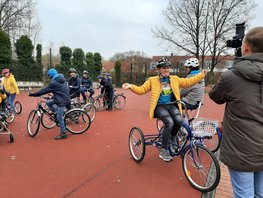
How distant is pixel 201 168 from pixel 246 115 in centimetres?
206

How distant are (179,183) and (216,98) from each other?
219 centimetres

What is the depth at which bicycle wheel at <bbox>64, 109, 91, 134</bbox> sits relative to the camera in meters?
6.75

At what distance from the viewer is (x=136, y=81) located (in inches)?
1231

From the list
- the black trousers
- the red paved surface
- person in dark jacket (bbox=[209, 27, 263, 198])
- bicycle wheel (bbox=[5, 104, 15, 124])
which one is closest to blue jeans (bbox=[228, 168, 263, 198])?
person in dark jacket (bbox=[209, 27, 263, 198])

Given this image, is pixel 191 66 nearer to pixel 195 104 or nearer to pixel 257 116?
pixel 195 104

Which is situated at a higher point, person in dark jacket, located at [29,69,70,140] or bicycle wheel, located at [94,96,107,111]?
person in dark jacket, located at [29,69,70,140]

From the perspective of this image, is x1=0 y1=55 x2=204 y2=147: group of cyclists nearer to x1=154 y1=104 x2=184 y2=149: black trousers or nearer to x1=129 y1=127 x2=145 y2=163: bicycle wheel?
x1=154 y1=104 x2=184 y2=149: black trousers

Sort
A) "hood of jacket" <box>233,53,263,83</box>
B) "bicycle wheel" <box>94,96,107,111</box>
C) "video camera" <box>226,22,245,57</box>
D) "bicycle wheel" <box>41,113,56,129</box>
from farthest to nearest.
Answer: "bicycle wheel" <box>94,96,107,111</box> < "bicycle wheel" <box>41,113,56,129</box> < "video camera" <box>226,22,245,57</box> < "hood of jacket" <box>233,53,263,83</box>

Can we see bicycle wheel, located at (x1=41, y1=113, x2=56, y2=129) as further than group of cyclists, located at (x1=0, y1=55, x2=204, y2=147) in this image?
Yes

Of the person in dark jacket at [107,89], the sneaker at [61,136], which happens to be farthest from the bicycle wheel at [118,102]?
the sneaker at [61,136]

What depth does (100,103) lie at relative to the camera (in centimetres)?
1099

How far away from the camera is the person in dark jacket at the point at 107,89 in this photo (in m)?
10.6

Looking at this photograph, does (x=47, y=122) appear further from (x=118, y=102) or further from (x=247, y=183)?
(x=247, y=183)

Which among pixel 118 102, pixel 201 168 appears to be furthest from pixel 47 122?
pixel 201 168
